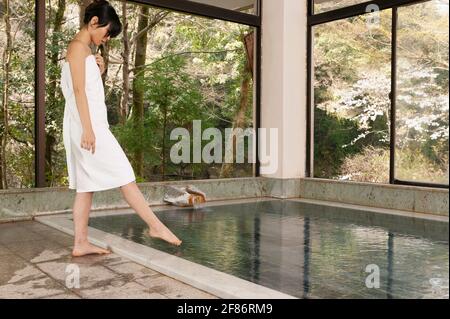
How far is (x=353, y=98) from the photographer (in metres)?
6.57

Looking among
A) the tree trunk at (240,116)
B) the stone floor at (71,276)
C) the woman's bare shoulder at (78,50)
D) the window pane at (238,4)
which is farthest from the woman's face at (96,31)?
the tree trunk at (240,116)

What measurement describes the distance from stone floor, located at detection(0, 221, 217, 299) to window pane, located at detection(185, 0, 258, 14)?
131 inches

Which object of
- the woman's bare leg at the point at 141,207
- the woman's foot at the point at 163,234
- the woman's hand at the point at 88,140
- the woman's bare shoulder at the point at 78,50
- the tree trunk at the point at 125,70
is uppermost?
the tree trunk at the point at 125,70

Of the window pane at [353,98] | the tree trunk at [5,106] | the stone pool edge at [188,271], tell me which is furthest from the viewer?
the window pane at [353,98]

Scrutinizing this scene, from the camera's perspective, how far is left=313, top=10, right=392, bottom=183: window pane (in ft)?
19.3

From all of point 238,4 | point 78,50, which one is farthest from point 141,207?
point 238,4

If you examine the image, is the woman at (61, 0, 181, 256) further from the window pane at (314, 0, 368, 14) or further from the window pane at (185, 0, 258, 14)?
the window pane at (314, 0, 368, 14)

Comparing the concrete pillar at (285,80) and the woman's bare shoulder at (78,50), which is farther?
the concrete pillar at (285,80)

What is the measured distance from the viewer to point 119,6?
7125mm

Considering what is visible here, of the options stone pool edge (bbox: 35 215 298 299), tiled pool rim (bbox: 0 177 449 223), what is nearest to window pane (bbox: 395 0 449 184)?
tiled pool rim (bbox: 0 177 449 223)

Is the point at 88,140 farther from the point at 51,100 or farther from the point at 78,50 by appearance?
the point at 51,100

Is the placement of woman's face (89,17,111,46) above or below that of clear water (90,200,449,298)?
above

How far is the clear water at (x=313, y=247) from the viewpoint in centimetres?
195

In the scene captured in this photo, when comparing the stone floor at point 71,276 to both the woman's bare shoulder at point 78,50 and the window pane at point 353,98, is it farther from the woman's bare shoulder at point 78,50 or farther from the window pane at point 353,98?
the window pane at point 353,98
